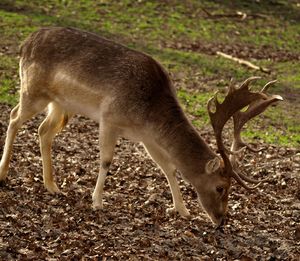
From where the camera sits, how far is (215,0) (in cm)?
2586

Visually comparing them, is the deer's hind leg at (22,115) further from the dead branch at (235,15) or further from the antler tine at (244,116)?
the dead branch at (235,15)

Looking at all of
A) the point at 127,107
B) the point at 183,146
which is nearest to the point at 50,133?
the point at 127,107

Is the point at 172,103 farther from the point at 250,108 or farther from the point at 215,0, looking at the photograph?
the point at 215,0

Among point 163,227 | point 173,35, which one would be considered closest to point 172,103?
point 163,227

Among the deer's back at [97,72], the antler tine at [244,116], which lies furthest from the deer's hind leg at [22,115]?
the antler tine at [244,116]

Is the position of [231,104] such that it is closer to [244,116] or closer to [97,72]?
[244,116]

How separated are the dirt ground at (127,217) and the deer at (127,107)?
29 cm

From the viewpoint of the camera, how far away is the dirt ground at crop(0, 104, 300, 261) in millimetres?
8148

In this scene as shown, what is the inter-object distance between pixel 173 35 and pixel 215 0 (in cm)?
462

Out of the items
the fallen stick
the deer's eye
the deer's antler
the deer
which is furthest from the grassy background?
the deer's eye

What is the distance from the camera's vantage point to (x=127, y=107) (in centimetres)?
902

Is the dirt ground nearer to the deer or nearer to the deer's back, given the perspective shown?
the deer

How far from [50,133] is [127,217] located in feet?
4.86

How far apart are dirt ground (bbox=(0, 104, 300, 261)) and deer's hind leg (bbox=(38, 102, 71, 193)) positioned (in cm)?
14
